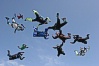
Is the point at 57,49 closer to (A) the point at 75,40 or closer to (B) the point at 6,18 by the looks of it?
(A) the point at 75,40

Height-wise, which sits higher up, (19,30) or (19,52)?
(19,30)

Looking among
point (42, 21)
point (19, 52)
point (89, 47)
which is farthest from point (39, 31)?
point (89, 47)

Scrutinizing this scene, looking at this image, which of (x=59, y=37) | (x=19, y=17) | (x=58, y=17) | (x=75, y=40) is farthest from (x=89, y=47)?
(x=19, y=17)

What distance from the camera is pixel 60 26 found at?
4000cm

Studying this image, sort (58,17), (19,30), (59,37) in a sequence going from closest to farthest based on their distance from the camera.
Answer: (58,17)
(59,37)
(19,30)

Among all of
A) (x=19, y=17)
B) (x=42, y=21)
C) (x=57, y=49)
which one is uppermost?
(x=19, y=17)

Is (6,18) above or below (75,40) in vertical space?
above

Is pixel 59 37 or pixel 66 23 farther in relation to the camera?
pixel 59 37

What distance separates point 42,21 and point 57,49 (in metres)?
5.81

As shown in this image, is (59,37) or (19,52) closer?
(59,37)

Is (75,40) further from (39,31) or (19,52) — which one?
(19,52)

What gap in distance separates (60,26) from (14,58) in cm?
1109

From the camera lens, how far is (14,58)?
46031 millimetres

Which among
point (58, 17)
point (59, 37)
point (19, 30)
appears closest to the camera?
point (58, 17)
